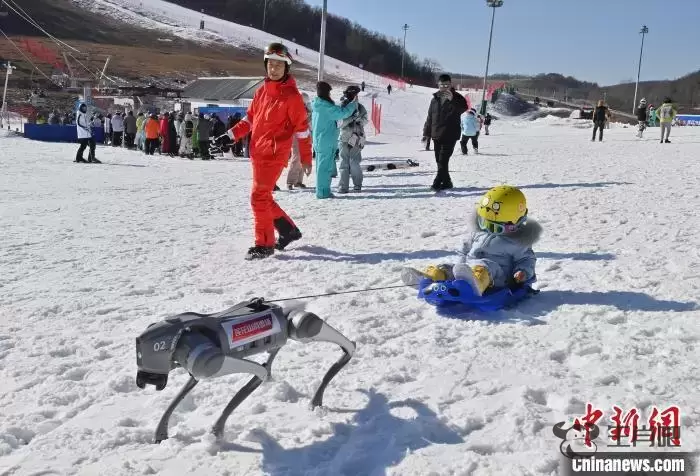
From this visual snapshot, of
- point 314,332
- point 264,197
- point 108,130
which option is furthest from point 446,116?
point 108,130

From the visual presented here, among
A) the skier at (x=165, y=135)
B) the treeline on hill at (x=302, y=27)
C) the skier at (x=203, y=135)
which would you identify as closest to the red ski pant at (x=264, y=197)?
the skier at (x=203, y=135)

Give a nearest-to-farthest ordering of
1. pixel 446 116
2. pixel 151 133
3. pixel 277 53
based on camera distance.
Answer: pixel 277 53 → pixel 446 116 → pixel 151 133

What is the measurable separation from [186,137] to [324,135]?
38.8 ft

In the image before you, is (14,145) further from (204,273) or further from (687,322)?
(687,322)

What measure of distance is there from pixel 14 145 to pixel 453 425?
856 inches

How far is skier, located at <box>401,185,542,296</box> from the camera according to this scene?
418 cm

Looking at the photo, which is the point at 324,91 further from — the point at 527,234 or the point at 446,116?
the point at 527,234

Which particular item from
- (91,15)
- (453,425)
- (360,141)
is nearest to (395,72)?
(91,15)

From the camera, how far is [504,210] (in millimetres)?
4266

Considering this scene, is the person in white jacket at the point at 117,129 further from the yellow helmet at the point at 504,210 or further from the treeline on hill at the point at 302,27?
the treeline on hill at the point at 302,27

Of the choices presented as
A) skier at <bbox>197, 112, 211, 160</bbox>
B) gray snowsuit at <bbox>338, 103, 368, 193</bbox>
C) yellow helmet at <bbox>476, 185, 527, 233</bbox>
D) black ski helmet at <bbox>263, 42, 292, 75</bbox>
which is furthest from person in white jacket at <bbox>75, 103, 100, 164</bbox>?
yellow helmet at <bbox>476, 185, 527, 233</bbox>

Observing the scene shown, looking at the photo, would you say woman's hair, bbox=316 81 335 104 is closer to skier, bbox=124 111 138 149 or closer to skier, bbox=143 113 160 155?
skier, bbox=143 113 160 155

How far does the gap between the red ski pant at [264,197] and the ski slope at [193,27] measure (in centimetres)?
7868

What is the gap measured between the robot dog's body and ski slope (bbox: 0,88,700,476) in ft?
0.83
